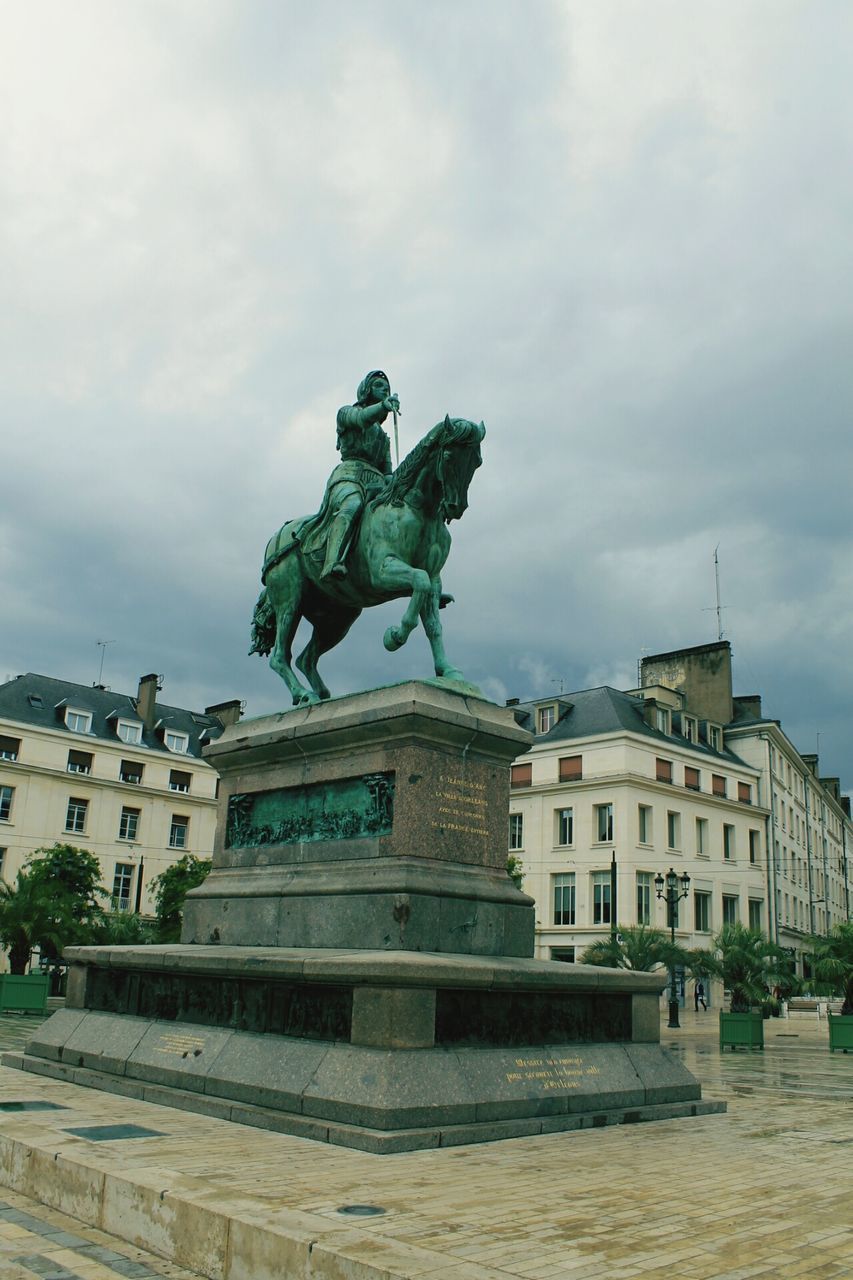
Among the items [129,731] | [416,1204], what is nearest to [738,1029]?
[416,1204]

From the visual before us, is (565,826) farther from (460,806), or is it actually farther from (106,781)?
(460,806)

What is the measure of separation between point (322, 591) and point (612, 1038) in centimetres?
609

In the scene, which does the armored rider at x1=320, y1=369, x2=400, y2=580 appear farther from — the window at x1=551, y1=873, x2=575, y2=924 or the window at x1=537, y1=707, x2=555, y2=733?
the window at x1=537, y1=707, x2=555, y2=733

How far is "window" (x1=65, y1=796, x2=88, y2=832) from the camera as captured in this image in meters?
53.9

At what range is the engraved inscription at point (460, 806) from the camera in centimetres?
1016

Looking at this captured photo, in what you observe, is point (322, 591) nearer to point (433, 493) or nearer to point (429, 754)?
point (433, 493)

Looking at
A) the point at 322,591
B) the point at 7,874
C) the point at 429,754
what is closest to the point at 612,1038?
the point at 429,754

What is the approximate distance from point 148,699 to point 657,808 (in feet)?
93.9

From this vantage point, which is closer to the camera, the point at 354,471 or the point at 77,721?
the point at 354,471

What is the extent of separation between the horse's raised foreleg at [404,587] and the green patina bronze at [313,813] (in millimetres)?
1604

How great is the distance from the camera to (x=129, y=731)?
59000 mm

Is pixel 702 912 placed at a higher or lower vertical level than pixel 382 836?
higher

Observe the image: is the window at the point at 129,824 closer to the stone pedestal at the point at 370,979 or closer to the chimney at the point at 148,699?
the chimney at the point at 148,699

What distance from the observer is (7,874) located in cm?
Result: 5066
